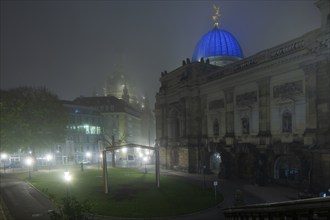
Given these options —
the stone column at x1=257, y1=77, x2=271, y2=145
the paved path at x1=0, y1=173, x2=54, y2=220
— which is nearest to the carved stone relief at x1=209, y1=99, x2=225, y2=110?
the stone column at x1=257, y1=77, x2=271, y2=145

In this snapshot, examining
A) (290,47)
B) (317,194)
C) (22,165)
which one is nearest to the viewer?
(317,194)

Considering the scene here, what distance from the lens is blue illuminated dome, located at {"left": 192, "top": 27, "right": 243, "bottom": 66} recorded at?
56528mm

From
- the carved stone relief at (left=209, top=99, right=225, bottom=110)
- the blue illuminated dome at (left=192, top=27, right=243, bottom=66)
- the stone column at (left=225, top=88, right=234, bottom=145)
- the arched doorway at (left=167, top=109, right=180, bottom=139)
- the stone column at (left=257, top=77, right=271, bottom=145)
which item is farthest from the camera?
the blue illuminated dome at (left=192, top=27, right=243, bottom=66)

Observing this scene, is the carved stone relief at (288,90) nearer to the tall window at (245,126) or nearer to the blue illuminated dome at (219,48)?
the tall window at (245,126)

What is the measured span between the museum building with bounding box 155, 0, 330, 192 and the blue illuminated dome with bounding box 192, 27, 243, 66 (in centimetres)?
23

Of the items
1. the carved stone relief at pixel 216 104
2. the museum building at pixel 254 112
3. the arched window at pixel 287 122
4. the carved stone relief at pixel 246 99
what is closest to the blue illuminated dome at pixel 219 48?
the museum building at pixel 254 112

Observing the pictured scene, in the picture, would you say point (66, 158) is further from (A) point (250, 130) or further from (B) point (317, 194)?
(B) point (317, 194)

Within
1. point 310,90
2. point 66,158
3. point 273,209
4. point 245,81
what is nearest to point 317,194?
point 310,90

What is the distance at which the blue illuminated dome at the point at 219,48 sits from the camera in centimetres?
5653

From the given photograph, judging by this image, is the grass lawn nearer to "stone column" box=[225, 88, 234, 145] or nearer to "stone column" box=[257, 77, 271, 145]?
"stone column" box=[257, 77, 271, 145]

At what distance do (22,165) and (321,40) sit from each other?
71.8 metres

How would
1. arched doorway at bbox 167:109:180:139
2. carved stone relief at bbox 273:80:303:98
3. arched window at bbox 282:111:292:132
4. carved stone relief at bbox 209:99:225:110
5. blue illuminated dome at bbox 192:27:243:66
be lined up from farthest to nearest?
blue illuminated dome at bbox 192:27:243:66 → arched doorway at bbox 167:109:180:139 → carved stone relief at bbox 209:99:225:110 → arched window at bbox 282:111:292:132 → carved stone relief at bbox 273:80:303:98

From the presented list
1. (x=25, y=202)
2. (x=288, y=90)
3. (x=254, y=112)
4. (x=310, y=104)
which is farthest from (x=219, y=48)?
(x=25, y=202)

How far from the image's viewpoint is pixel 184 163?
5053 centimetres
